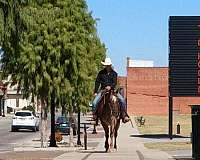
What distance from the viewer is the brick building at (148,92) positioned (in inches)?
4296

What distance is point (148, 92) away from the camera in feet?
364

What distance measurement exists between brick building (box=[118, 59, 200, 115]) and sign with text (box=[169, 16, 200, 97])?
6990 centimetres

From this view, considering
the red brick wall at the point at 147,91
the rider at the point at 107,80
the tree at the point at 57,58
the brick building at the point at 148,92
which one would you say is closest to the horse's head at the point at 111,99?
the rider at the point at 107,80

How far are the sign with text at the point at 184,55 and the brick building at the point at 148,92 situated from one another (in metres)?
69.9

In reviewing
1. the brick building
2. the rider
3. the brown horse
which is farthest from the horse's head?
the brick building

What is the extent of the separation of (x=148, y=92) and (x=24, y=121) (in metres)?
56.8

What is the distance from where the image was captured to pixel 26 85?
28719 millimetres

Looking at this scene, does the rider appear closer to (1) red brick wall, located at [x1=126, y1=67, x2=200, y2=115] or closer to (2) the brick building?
(2) the brick building

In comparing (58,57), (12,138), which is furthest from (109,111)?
(12,138)

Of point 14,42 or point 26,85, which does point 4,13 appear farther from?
point 26,85

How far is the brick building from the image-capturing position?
109125 millimetres

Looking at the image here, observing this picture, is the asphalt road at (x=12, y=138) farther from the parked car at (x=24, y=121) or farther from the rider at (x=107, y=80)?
the rider at (x=107, y=80)

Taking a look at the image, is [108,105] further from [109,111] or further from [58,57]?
[58,57]

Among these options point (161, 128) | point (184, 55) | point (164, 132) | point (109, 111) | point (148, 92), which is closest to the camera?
point (109, 111)
